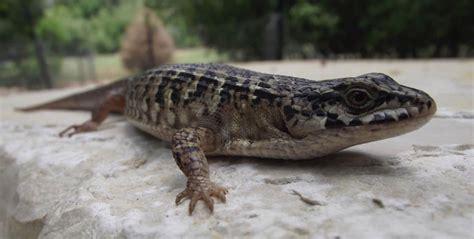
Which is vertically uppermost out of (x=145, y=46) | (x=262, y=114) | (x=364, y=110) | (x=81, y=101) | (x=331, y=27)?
(x=331, y=27)

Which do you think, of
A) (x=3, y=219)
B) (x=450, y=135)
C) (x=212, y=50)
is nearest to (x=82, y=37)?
(x=212, y=50)

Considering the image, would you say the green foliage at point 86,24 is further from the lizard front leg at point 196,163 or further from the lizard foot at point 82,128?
the lizard front leg at point 196,163

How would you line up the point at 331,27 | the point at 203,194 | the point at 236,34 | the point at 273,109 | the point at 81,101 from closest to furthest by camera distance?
1. the point at 203,194
2. the point at 273,109
3. the point at 81,101
4. the point at 331,27
5. the point at 236,34

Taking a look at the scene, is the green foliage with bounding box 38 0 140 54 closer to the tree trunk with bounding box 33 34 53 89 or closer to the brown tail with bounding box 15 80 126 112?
the tree trunk with bounding box 33 34 53 89

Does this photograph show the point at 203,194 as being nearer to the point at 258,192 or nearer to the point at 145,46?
the point at 258,192

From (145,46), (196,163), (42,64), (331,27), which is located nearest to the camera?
(196,163)

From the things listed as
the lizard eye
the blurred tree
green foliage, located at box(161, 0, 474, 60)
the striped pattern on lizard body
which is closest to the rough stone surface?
the striped pattern on lizard body

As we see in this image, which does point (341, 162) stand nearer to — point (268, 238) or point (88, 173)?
point (268, 238)

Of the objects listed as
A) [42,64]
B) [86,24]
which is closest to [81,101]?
[42,64]
